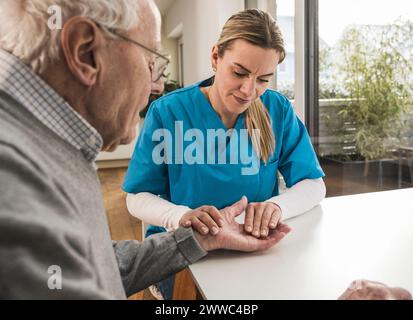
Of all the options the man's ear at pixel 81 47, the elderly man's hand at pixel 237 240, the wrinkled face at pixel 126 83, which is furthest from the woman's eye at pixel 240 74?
the man's ear at pixel 81 47

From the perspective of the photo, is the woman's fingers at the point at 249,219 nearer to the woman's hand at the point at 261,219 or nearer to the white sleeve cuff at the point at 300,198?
the woman's hand at the point at 261,219

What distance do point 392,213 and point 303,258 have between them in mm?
384

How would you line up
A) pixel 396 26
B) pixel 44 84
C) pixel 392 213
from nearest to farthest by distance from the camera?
pixel 44 84 → pixel 392 213 → pixel 396 26

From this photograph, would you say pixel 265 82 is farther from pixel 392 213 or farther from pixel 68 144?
pixel 68 144

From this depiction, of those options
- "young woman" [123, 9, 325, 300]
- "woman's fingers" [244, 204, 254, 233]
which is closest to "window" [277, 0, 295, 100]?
"young woman" [123, 9, 325, 300]

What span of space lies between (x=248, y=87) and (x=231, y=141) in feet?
0.56

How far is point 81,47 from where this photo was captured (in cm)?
42

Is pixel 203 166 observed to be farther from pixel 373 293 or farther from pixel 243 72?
pixel 373 293

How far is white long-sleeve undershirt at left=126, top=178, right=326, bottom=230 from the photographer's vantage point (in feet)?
2.87

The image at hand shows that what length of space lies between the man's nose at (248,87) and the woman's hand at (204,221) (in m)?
0.40

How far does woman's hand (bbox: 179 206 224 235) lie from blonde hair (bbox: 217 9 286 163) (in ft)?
1.33

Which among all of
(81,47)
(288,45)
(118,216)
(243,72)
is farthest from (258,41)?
(118,216)

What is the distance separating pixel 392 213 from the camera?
95 centimetres
